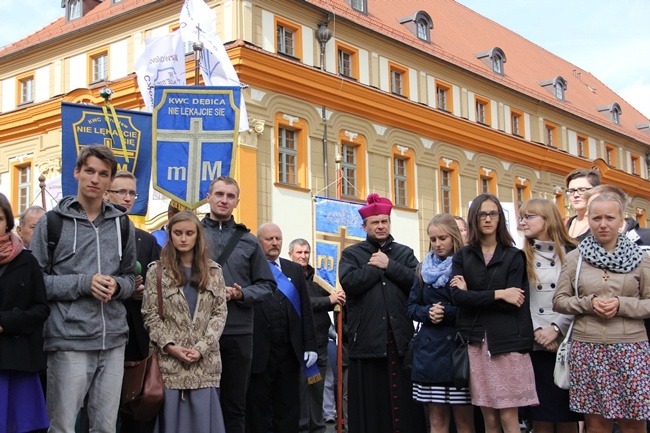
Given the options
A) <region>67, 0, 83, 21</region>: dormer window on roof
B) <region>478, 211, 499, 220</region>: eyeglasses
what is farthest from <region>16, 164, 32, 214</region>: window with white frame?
<region>478, 211, 499, 220</region>: eyeglasses

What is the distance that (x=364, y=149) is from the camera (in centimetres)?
2511

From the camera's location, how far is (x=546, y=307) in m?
6.25

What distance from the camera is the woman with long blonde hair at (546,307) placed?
242 inches

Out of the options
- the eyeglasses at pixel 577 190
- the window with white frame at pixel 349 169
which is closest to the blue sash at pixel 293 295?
the eyeglasses at pixel 577 190

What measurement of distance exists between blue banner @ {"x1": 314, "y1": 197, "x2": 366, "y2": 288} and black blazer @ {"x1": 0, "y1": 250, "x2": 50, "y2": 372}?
7482mm

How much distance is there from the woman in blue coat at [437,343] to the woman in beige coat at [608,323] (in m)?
0.89

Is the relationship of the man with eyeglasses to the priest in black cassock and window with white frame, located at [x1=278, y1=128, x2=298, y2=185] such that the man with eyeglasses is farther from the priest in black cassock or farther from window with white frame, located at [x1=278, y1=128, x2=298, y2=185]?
window with white frame, located at [x1=278, y1=128, x2=298, y2=185]

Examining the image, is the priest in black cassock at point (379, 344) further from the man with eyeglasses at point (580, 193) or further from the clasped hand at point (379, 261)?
the man with eyeglasses at point (580, 193)

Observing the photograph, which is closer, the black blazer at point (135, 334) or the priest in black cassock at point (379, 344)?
the black blazer at point (135, 334)

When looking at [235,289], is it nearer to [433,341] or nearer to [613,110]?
[433,341]

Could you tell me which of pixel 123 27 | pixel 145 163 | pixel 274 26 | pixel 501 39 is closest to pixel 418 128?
pixel 274 26

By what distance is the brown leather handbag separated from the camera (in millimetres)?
5352

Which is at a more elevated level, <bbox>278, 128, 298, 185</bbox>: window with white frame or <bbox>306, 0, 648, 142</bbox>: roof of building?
<bbox>306, 0, 648, 142</bbox>: roof of building

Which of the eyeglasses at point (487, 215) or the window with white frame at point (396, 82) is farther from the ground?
the window with white frame at point (396, 82)
